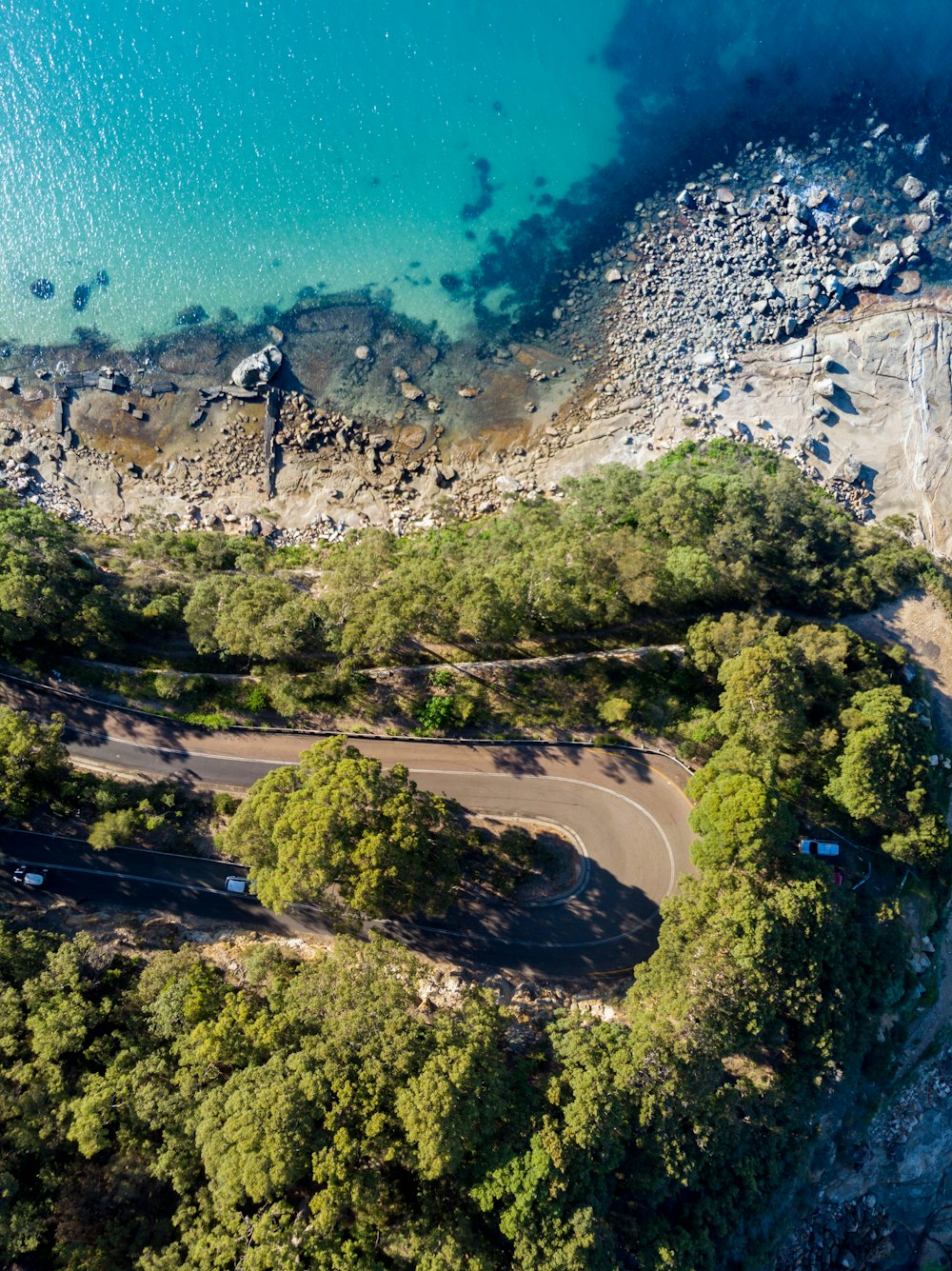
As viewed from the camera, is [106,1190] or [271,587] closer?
[106,1190]


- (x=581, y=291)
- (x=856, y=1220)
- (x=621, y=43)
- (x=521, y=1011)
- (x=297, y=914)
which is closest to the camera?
(x=521, y=1011)

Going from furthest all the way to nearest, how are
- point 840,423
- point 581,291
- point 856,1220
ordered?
point 581,291, point 840,423, point 856,1220

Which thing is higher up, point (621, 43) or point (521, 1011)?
point (621, 43)

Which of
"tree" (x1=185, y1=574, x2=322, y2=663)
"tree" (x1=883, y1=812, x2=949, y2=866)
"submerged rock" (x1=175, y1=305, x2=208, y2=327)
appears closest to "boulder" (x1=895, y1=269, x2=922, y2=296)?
"tree" (x1=883, y1=812, x2=949, y2=866)

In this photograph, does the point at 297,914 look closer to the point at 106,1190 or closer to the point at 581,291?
the point at 106,1190

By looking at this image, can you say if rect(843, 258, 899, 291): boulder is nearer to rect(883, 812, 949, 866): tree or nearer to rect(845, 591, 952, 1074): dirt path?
rect(845, 591, 952, 1074): dirt path

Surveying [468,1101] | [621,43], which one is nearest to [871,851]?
[468,1101]
